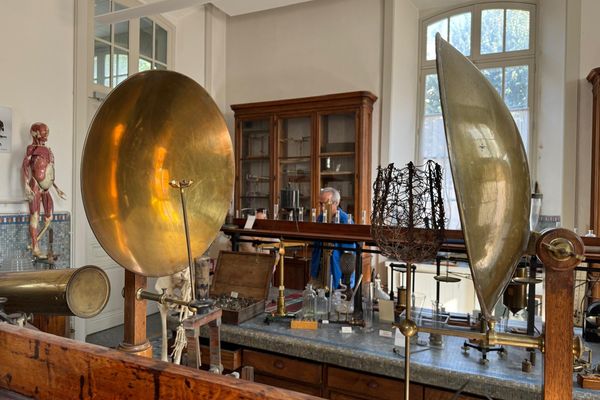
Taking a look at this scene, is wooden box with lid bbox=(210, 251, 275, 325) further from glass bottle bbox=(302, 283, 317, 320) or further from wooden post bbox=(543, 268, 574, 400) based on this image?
wooden post bbox=(543, 268, 574, 400)

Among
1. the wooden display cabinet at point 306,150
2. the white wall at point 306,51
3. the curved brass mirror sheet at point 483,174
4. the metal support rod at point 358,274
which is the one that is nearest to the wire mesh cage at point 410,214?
the metal support rod at point 358,274

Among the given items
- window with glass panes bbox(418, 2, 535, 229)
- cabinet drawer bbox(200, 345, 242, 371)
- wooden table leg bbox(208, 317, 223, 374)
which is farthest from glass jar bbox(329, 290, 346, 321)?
window with glass panes bbox(418, 2, 535, 229)

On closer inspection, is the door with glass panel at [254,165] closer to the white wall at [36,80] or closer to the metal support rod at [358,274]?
the white wall at [36,80]

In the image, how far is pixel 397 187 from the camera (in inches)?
57.9

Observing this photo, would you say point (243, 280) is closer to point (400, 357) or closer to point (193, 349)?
Answer: point (400, 357)

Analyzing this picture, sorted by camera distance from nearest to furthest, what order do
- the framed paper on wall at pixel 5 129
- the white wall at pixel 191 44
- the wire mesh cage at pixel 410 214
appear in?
the wire mesh cage at pixel 410 214, the framed paper on wall at pixel 5 129, the white wall at pixel 191 44

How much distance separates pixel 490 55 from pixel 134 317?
485 cm

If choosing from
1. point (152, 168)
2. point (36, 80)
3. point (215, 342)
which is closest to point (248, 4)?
point (36, 80)

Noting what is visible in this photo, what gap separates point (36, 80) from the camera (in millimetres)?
3342

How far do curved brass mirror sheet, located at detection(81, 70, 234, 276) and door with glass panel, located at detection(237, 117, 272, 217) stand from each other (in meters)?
4.17

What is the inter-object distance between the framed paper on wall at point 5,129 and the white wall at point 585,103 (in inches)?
183

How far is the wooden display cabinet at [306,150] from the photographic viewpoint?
14.5ft

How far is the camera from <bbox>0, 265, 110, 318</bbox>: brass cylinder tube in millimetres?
778

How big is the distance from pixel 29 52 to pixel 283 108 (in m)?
2.39
